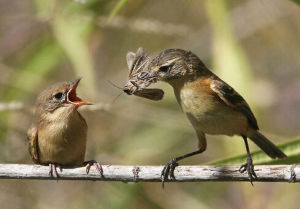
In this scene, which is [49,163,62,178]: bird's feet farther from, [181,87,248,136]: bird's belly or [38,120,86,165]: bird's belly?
[181,87,248,136]: bird's belly

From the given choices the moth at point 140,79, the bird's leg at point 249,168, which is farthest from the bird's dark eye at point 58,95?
the bird's leg at point 249,168

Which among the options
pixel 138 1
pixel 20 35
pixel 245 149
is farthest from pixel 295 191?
pixel 20 35

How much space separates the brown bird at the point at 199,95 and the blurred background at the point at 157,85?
0.22m

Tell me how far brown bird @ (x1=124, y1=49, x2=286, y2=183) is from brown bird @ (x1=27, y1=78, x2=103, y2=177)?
75 cm

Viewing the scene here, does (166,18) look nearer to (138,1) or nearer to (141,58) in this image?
(138,1)

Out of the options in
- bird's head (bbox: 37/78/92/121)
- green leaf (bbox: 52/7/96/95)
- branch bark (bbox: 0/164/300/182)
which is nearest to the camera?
branch bark (bbox: 0/164/300/182)

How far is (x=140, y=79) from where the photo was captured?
478 centimetres

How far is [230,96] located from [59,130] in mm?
1408

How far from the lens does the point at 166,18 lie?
8500 mm

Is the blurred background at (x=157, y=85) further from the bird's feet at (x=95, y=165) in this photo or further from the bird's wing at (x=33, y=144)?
the bird's feet at (x=95, y=165)

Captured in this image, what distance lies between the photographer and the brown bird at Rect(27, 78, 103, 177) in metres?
5.29

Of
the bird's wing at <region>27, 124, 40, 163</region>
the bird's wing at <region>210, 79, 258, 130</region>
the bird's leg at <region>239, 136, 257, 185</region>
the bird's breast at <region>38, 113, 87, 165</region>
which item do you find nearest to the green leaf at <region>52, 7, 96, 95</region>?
the bird's breast at <region>38, 113, 87, 165</region>

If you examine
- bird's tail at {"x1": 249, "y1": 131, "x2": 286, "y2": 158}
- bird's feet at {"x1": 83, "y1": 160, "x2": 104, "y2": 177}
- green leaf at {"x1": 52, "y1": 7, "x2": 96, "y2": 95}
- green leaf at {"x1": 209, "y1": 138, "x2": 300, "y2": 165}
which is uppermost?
green leaf at {"x1": 52, "y1": 7, "x2": 96, "y2": 95}

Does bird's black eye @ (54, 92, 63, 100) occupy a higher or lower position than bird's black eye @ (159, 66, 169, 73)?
higher
